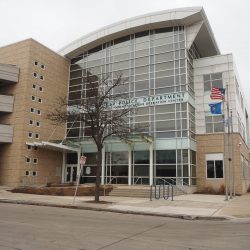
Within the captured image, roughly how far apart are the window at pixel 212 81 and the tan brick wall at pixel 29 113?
53.4 feet

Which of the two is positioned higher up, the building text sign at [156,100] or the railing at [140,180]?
the building text sign at [156,100]

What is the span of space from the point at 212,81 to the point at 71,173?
1786cm

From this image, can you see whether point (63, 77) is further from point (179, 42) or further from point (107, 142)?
point (179, 42)

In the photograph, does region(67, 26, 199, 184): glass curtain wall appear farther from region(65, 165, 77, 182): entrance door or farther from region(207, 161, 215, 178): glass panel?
region(65, 165, 77, 182): entrance door

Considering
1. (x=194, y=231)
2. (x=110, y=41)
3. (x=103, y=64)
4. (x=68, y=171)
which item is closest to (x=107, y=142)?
(x=68, y=171)

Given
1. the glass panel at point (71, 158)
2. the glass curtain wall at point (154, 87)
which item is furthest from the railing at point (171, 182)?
the glass panel at point (71, 158)

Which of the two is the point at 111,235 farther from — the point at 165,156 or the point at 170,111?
the point at 170,111

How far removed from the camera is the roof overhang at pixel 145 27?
34.5 metres

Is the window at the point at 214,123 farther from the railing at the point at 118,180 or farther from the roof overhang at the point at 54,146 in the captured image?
the roof overhang at the point at 54,146

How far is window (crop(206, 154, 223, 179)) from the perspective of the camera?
3375 centimetres

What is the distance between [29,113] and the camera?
34938 millimetres

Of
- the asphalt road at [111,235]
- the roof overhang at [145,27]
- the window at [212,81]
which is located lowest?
the asphalt road at [111,235]

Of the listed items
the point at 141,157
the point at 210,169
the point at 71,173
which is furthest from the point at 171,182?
the point at 71,173

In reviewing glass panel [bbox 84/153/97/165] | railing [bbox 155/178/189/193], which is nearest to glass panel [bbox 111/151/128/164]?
glass panel [bbox 84/153/97/165]
